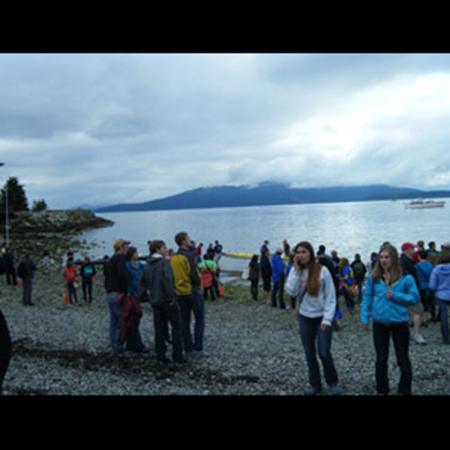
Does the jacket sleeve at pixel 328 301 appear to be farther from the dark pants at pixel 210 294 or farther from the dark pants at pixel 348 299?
the dark pants at pixel 210 294

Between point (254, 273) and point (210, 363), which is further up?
point (254, 273)

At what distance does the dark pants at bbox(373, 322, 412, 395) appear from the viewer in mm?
5219

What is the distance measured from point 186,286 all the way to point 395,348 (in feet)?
12.8

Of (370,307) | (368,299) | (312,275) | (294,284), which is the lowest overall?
(370,307)

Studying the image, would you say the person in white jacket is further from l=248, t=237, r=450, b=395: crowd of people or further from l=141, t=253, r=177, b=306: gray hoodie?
l=141, t=253, r=177, b=306: gray hoodie

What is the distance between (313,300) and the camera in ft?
17.6

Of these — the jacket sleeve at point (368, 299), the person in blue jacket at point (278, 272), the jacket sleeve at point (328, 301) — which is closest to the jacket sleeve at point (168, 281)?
the jacket sleeve at point (328, 301)

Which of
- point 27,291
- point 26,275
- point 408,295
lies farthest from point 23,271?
point 408,295

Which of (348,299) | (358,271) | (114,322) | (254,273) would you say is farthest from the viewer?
(254,273)

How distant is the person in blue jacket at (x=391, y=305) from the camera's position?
5172 mm

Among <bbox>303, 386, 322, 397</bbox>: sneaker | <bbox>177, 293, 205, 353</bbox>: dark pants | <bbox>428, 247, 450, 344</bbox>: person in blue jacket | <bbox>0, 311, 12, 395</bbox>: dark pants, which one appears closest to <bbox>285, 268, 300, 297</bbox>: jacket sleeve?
<bbox>303, 386, 322, 397</bbox>: sneaker

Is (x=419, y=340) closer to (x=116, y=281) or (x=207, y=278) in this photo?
(x=116, y=281)
